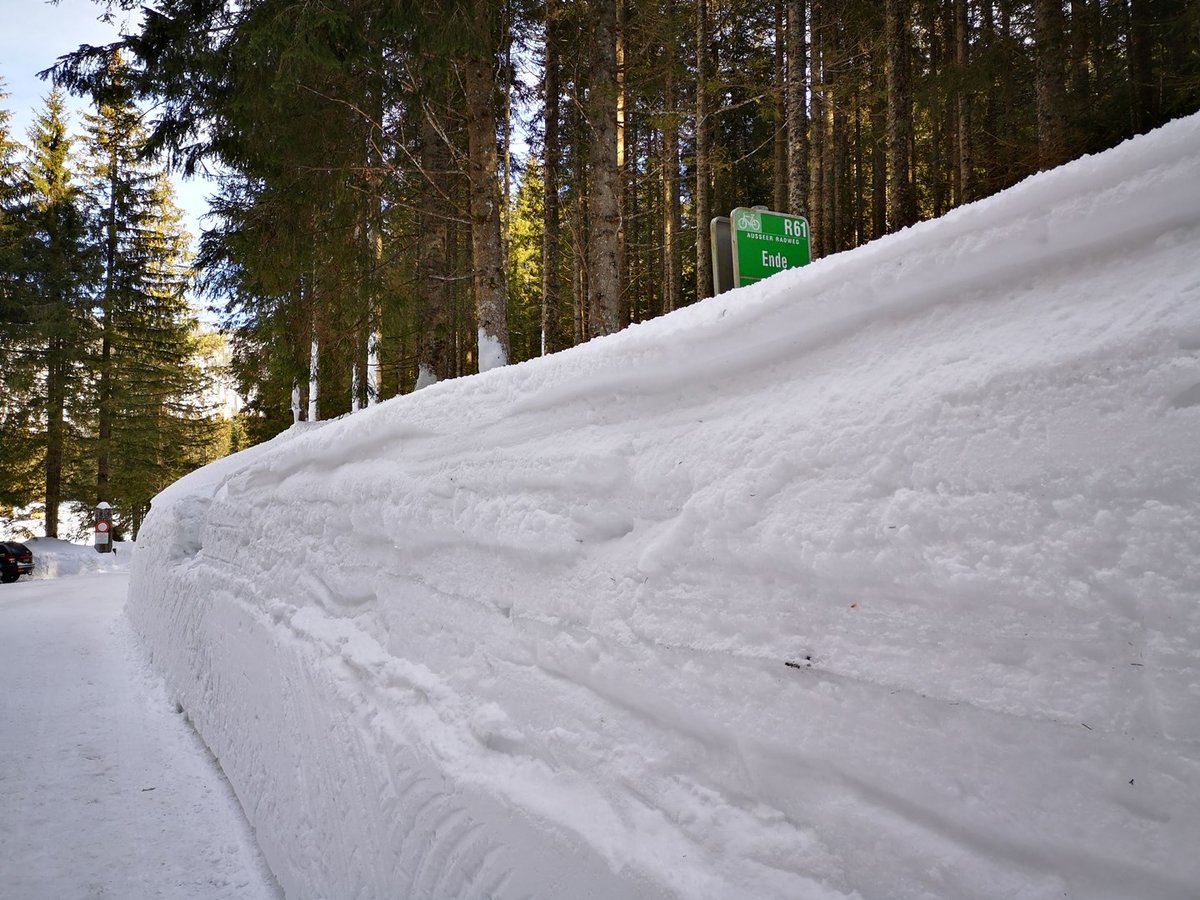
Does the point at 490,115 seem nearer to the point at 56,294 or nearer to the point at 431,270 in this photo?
the point at 431,270

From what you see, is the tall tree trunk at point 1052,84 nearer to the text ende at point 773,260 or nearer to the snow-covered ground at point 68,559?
the text ende at point 773,260

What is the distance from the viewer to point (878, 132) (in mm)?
15203

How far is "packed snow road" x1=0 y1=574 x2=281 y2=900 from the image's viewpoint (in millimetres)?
2881

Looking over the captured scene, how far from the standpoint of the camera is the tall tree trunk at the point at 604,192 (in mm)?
7059

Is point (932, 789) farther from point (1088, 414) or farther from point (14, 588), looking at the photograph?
point (14, 588)

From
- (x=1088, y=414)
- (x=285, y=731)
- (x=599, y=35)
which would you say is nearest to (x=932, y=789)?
(x=1088, y=414)

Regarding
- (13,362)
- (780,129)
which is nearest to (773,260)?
(780,129)

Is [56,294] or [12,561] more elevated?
[56,294]

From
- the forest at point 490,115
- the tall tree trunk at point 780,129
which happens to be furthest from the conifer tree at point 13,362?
the tall tree trunk at point 780,129

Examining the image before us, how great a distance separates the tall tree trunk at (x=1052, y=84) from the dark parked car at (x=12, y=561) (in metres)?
20.6

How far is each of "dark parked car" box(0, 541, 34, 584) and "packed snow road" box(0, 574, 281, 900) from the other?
443 inches

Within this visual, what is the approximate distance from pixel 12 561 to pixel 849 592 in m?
19.4

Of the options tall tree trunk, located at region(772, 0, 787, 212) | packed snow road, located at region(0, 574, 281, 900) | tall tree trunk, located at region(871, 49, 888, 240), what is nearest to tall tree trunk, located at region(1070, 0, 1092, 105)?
tall tree trunk, located at region(772, 0, 787, 212)

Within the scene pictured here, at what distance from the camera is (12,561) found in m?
14.8
